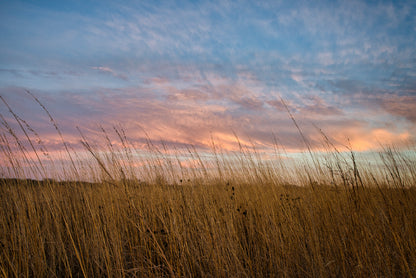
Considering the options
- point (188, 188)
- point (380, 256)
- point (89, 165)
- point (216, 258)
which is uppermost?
point (89, 165)

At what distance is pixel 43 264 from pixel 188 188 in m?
1.99

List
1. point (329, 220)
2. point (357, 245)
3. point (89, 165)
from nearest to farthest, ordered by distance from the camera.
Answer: point (357, 245)
point (329, 220)
point (89, 165)

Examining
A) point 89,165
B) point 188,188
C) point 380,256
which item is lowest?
point 380,256

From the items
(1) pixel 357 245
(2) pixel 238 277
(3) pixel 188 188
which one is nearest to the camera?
(2) pixel 238 277

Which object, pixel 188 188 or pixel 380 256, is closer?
pixel 380 256

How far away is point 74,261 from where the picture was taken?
2.63 meters

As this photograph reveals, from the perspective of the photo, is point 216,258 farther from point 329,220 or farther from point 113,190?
point 113,190

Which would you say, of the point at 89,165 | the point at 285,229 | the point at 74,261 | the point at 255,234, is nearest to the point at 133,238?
the point at 74,261

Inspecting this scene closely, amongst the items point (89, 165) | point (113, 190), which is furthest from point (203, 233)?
point (89, 165)

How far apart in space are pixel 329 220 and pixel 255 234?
0.86m

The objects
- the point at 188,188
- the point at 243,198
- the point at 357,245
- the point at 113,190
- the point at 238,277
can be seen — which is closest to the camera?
the point at 238,277

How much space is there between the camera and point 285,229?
261cm

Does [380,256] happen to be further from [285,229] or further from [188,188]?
[188,188]

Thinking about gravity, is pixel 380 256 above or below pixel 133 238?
below
